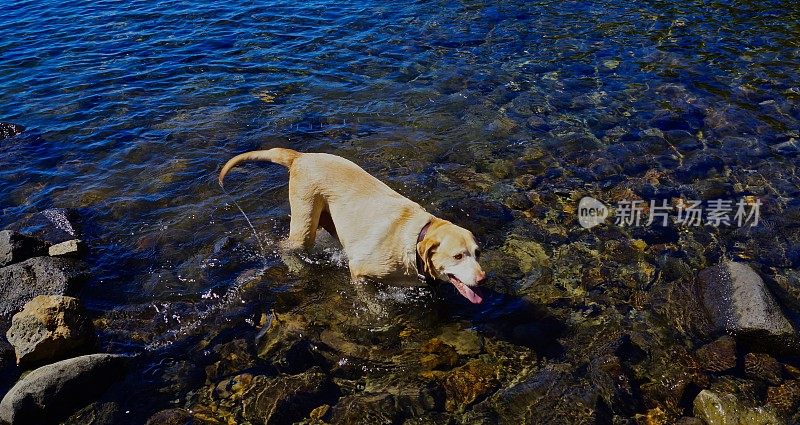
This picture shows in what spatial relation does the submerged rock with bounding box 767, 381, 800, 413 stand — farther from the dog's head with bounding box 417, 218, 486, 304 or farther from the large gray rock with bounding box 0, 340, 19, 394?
the large gray rock with bounding box 0, 340, 19, 394

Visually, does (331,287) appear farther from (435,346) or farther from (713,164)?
(713,164)

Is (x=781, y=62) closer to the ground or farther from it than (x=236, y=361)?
closer to the ground

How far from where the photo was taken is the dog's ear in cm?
557

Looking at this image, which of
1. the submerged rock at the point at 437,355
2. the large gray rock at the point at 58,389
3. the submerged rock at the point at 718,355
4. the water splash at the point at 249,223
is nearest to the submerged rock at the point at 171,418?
the large gray rock at the point at 58,389

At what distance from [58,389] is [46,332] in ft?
2.12

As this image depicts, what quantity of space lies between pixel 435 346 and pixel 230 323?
2.10 m

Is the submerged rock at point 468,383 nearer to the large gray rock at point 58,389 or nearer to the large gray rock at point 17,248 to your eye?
the large gray rock at point 58,389

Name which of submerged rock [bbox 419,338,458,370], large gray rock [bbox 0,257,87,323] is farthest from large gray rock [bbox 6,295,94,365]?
submerged rock [bbox 419,338,458,370]

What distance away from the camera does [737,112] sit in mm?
9484

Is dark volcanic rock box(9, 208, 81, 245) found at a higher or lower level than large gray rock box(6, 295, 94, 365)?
lower

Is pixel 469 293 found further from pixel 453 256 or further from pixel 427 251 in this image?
pixel 427 251

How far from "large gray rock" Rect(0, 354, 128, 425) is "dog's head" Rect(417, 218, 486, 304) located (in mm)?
3012

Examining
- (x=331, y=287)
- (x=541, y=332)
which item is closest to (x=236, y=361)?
(x=331, y=287)

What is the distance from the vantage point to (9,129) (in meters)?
10.2
